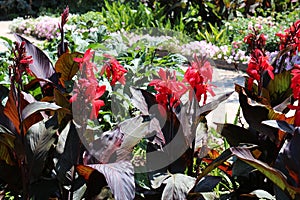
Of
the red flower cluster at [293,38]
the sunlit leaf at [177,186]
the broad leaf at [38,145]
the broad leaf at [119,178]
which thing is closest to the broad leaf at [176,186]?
the sunlit leaf at [177,186]

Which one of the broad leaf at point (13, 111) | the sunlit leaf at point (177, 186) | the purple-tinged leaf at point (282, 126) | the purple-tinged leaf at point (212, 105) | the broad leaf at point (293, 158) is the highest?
the broad leaf at point (13, 111)

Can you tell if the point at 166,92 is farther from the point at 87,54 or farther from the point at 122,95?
the point at 122,95

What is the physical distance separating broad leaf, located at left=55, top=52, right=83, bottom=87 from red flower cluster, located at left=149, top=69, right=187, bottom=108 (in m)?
0.65

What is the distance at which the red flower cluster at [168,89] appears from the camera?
77.0 inches

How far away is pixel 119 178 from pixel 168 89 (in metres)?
0.46

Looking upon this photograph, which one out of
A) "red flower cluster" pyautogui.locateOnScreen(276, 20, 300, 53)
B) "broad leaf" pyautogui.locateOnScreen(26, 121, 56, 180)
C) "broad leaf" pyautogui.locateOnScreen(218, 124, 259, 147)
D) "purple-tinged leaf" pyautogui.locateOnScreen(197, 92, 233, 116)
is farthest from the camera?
"red flower cluster" pyautogui.locateOnScreen(276, 20, 300, 53)

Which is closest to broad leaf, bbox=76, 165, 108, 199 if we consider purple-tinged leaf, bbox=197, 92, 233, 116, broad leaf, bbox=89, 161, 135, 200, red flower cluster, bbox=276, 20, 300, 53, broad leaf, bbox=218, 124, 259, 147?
broad leaf, bbox=89, 161, 135, 200

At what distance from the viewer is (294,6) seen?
8.60m

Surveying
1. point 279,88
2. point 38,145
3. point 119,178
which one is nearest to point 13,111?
point 38,145

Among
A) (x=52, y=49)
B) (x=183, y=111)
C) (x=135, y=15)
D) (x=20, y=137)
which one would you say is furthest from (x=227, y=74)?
(x=20, y=137)

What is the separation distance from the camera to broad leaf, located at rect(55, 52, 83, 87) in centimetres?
251

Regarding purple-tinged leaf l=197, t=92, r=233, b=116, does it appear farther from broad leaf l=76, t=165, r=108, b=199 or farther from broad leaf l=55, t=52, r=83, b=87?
broad leaf l=55, t=52, r=83, b=87

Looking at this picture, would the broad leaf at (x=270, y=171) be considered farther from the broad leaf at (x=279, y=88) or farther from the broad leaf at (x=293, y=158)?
the broad leaf at (x=279, y=88)

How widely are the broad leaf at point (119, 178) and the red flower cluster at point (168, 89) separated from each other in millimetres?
347
